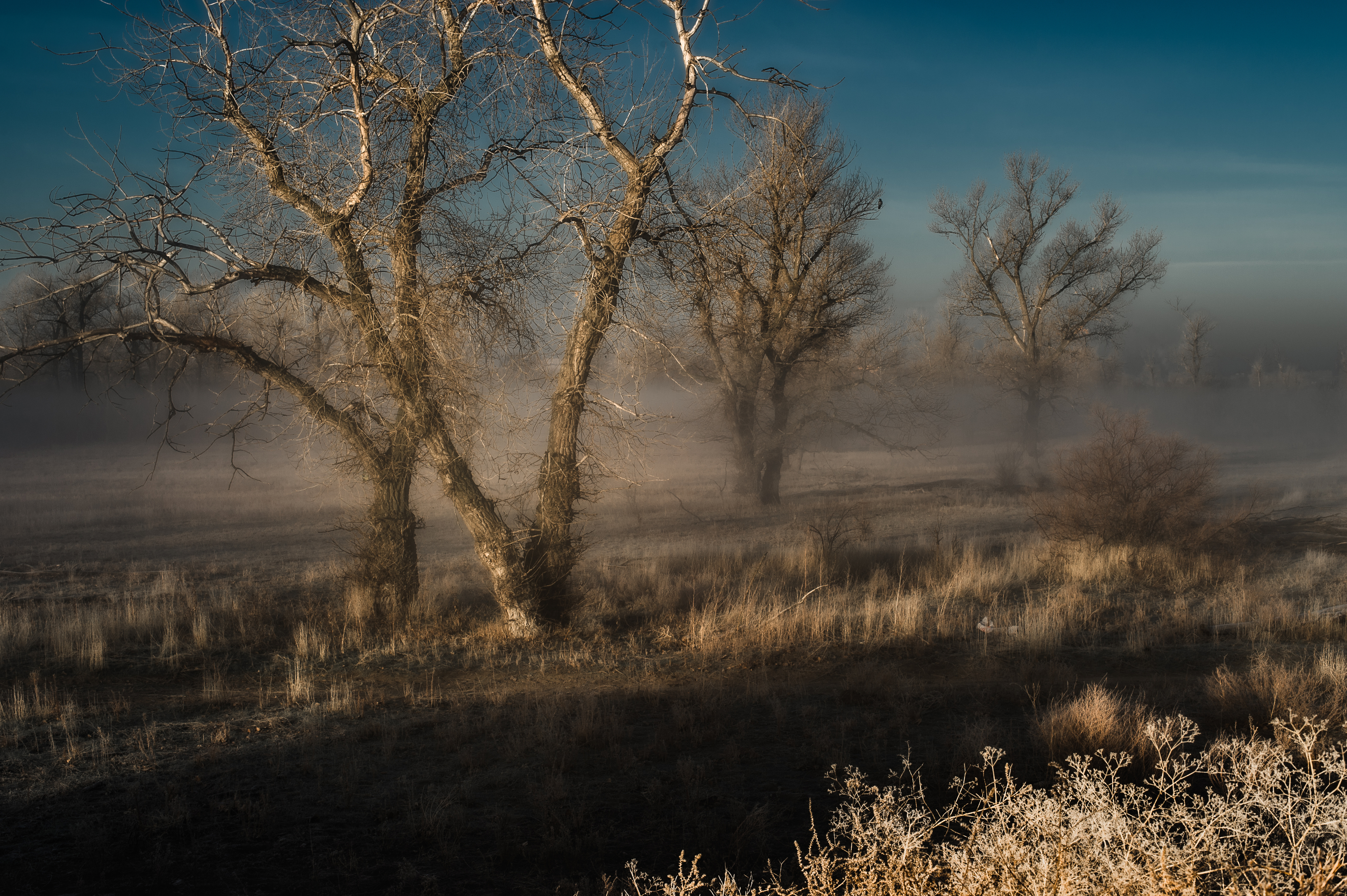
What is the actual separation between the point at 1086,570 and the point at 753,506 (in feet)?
34.4

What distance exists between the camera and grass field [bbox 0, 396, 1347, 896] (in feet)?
12.5

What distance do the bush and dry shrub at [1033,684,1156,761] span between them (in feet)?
26.4

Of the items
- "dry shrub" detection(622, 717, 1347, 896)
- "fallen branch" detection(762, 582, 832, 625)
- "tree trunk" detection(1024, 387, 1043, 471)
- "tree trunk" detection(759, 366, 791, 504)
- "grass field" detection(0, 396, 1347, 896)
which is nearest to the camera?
"dry shrub" detection(622, 717, 1347, 896)

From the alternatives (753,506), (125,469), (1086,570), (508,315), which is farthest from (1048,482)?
(125,469)

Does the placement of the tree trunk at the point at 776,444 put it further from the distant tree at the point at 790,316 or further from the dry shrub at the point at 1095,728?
the dry shrub at the point at 1095,728

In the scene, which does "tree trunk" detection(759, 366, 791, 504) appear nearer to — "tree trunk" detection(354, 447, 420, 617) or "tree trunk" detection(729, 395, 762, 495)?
"tree trunk" detection(729, 395, 762, 495)

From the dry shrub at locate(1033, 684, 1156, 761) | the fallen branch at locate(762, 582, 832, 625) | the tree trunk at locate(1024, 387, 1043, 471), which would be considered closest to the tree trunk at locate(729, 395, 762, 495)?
the fallen branch at locate(762, 582, 832, 625)

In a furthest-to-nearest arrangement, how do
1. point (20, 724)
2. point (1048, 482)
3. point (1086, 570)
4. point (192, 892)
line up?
point (1048, 482), point (1086, 570), point (20, 724), point (192, 892)

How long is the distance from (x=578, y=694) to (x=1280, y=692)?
204 inches

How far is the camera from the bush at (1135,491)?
1231 centimetres

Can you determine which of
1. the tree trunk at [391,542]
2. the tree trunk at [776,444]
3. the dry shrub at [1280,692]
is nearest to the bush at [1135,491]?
the dry shrub at [1280,692]

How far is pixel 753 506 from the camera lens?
69.3ft

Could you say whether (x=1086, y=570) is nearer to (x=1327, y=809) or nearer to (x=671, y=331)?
(x=671, y=331)

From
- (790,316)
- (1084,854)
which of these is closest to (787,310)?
(790,316)
